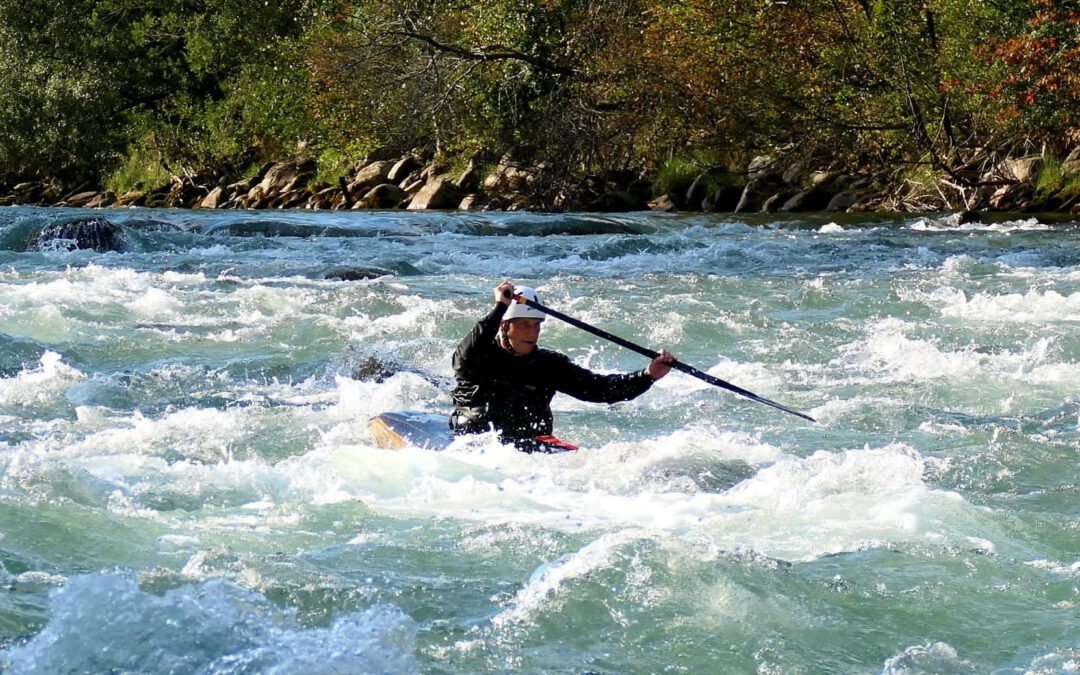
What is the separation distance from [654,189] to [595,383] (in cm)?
1865

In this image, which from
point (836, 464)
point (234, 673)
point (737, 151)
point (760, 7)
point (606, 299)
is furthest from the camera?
point (737, 151)

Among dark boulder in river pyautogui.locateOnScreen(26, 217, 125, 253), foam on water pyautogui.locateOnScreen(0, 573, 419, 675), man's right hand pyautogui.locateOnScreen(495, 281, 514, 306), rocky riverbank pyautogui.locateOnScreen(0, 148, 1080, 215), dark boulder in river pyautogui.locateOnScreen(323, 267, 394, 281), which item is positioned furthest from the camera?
rocky riverbank pyautogui.locateOnScreen(0, 148, 1080, 215)

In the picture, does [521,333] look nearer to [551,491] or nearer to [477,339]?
[477,339]

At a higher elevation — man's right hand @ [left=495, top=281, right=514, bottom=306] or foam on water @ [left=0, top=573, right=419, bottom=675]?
man's right hand @ [left=495, top=281, right=514, bottom=306]

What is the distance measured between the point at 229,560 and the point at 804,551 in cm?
209

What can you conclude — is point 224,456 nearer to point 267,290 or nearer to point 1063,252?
point 267,290

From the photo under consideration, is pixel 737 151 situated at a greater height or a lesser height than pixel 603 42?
lesser

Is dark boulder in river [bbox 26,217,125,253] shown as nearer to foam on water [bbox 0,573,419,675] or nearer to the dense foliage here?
the dense foliage

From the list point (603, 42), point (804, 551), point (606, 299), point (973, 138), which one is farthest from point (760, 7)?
point (804, 551)

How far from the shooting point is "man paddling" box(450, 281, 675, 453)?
6.40 metres

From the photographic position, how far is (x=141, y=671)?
146 inches

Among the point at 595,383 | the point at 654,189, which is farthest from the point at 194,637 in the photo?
the point at 654,189

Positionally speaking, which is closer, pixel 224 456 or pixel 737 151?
pixel 224 456

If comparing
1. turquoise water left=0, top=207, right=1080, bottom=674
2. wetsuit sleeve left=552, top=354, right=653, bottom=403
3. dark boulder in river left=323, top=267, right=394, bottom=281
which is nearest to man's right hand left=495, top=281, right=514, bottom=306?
wetsuit sleeve left=552, top=354, right=653, bottom=403
